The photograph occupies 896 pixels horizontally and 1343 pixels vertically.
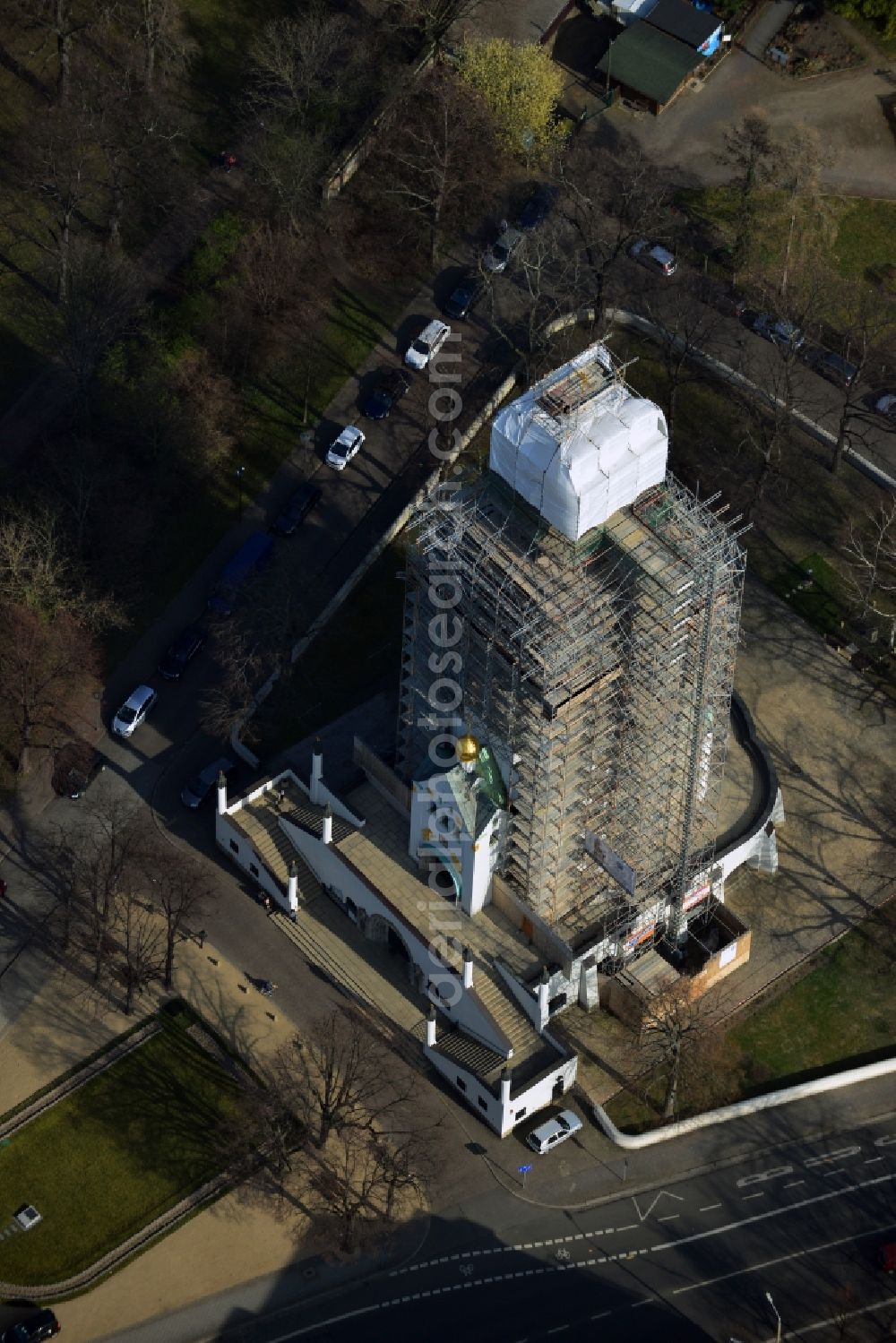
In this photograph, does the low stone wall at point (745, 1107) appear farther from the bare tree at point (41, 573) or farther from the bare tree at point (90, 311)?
the bare tree at point (90, 311)

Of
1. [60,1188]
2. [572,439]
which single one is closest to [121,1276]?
[60,1188]

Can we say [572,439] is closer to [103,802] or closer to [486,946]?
[486,946]

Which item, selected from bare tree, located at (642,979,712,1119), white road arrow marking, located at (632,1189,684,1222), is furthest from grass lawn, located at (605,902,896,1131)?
white road arrow marking, located at (632,1189,684,1222)

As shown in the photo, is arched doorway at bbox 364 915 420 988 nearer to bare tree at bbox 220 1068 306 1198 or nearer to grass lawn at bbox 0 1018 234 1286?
bare tree at bbox 220 1068 306 1198

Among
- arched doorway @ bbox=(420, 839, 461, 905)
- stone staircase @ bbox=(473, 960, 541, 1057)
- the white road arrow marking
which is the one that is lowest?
the white road arrow marking

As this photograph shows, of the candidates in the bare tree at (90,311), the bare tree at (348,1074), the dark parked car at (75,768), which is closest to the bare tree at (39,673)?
the dark parked car at (75,768)

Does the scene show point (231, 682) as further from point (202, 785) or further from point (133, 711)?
point (133, 711)

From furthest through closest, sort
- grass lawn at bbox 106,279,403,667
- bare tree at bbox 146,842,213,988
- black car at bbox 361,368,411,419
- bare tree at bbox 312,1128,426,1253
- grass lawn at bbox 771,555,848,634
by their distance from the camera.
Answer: black car at bbox 361,368,411,419
grass lawn at bbox 771,555,848,634
grass lawn at bbox 106,279,403,667
bare tree at bbox 146,842,213,988
bare tree at bbox 312,1128,426,1253
